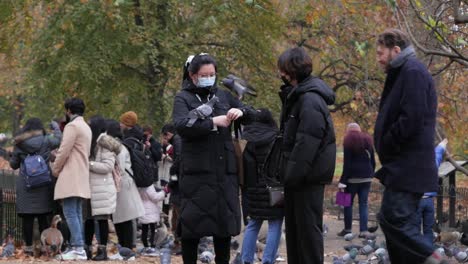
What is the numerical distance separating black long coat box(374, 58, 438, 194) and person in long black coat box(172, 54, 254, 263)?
142 centimetres

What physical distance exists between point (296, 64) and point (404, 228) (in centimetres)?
165

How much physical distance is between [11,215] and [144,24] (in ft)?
29.5

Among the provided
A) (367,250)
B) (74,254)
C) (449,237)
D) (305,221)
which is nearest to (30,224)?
Result: (74,254)

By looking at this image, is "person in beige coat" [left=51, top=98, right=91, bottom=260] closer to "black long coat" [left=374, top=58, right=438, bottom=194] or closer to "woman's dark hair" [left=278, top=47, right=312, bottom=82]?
"woman's dark hair" [left=278, top=47, right=312, bottom=82]

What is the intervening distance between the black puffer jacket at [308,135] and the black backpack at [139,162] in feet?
15.6

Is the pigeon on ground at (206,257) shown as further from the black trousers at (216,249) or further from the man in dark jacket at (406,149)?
the man in dark jacket at (406,149)

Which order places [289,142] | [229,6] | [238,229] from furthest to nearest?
1. [229,6]
2. [238,229]
3. [289,142]

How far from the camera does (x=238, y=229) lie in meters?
8.66

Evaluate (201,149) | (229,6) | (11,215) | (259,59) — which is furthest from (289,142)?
(259,59)

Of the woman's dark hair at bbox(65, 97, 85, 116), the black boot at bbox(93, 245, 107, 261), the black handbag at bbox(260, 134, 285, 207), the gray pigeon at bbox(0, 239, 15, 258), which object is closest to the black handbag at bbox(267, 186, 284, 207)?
the black handbag at bbox(260, 134, 285, 207)

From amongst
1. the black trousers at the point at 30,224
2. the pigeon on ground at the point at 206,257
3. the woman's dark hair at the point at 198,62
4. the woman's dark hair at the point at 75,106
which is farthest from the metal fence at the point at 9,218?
the woman's dark hair at the point at 198,62

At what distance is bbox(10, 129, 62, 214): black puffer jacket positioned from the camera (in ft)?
39.9

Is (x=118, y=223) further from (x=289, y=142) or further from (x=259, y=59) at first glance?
(x=259, y=59)

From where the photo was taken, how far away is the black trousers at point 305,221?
8.07 meters
